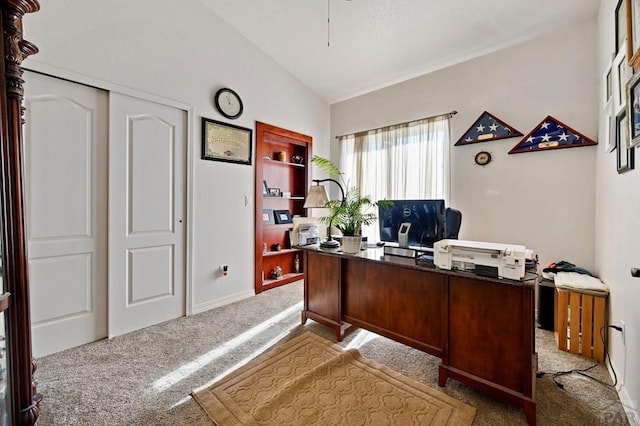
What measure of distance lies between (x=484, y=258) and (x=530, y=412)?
Result: 0.80 m

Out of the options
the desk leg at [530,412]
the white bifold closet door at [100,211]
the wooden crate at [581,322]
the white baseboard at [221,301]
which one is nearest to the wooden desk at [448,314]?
the desk leg at [530,412]

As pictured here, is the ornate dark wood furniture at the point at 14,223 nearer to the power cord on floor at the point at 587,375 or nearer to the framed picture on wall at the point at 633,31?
the framed picture on wall at the point at 633,31

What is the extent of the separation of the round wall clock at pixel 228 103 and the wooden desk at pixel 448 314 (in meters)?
2.00

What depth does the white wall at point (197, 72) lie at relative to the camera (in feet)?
7.25

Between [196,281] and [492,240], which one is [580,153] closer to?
[492,240]

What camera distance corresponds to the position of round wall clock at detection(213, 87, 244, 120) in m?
3.14

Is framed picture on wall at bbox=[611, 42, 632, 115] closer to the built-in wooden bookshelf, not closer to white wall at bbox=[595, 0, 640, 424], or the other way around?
white wall at bbox=[595, 0, 640, 424]

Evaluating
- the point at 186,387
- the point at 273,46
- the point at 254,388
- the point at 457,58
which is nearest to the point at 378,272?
the point at 254,388

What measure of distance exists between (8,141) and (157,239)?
1.63m

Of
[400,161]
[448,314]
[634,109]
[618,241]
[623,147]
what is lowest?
[448,314]

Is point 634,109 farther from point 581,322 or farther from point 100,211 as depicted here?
point 100,211

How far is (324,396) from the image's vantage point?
1686mm

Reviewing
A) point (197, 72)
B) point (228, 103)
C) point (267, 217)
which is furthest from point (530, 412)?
point (197, 72)

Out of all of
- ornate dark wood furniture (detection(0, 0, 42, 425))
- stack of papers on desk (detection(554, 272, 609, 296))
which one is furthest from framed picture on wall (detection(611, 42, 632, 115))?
ornate dark wood furniture (detection(0, 0, 42, 425))
